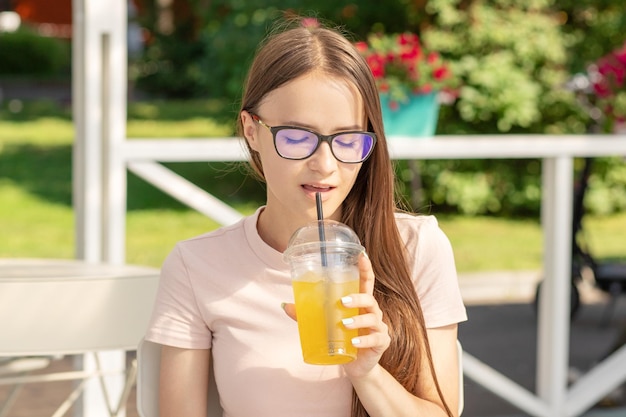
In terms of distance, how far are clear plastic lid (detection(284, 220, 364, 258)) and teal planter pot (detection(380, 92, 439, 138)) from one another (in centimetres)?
211

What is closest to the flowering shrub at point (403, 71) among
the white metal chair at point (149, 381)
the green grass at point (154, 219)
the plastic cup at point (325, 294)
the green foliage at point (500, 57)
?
the green grass at point (154, 219)

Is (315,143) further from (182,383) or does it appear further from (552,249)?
(552,249)

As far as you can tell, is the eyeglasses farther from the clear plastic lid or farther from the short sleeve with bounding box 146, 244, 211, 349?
the short sleeve with bounding box 146, 244, 211, 349

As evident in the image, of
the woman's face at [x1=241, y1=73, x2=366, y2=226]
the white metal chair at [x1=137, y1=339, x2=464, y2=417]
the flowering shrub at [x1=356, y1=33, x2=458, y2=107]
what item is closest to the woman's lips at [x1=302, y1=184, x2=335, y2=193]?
the woman's face at [x1=241, y1=73, x2=366, y2=226]

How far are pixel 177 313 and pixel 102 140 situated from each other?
160 cm

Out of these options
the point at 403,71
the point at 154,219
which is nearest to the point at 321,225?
the point at 403,71

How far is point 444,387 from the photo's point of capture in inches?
67.7

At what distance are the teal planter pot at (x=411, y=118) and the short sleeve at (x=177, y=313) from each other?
1.96 metres

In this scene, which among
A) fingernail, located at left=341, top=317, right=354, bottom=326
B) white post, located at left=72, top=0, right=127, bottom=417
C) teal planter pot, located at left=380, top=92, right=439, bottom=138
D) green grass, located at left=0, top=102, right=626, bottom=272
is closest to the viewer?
fingernail, located at left=341, top=317, right=354, bottom=326

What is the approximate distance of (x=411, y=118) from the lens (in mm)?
3719

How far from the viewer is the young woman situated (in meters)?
1.66

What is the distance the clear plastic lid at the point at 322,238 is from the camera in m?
1.52

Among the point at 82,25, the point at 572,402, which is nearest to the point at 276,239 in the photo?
the point at 82,25

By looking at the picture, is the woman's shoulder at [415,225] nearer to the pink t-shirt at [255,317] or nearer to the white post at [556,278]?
the pink t-shirt at [255,317]
